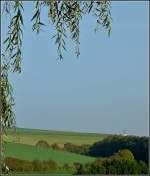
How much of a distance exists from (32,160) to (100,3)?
0.97 metres

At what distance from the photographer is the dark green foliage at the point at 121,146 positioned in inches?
110

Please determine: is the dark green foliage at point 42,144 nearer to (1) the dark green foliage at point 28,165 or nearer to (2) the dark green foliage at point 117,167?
(1) the dark green foliage at point 28,165

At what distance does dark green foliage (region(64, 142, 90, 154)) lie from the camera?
284 centimetres

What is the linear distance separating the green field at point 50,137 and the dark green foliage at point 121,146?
1.6 inches

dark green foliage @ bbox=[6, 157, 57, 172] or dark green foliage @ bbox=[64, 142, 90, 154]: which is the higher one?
dark green foliage @ bbox=[64, 142, 90, 154]

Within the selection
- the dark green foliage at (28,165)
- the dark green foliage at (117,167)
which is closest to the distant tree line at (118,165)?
the dark green foliage at (117,167)

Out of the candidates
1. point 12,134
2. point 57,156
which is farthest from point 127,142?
point 12,134

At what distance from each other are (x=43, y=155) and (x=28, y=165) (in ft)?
0.43

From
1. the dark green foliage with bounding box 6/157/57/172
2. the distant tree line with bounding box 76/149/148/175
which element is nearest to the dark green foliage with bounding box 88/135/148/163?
the distant tree line with bounding box 76/149/148/175

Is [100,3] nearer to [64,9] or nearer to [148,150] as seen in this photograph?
[64,9]

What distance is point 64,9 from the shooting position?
269 centimetres

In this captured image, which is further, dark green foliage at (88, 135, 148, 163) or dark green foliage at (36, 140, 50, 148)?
dark green foliage at (36, 140, 50, 148)

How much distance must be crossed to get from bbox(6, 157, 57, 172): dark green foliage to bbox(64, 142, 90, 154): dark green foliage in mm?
123

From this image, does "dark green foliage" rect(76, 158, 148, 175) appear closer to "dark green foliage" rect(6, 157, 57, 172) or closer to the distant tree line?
the distant tree line
